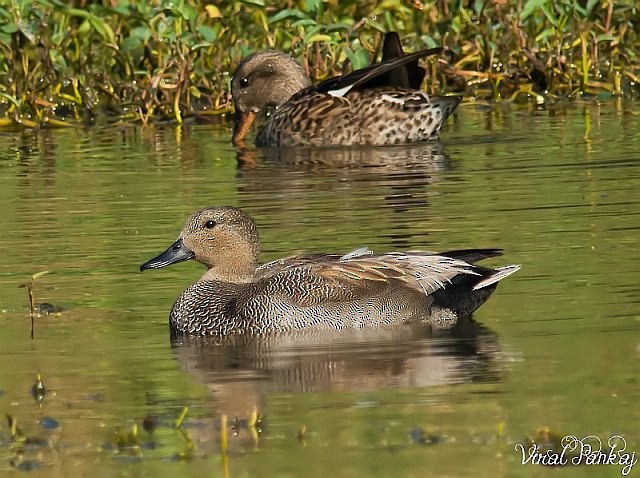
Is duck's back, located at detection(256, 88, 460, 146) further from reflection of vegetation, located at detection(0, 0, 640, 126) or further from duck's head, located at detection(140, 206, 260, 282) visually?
duck's head, located at detection(140, 206, 260, 282)

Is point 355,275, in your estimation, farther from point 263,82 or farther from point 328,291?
point 263,82

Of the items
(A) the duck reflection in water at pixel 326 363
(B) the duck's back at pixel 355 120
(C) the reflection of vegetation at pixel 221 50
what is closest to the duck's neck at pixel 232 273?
(A) the duck reflection in water at pixel 326 363

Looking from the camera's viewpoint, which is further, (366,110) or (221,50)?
(221,50)

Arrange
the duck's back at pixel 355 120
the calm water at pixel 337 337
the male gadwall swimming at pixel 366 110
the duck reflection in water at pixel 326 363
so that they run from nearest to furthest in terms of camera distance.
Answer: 1. the calm water at pixel 337 337
2. the duck reflection in water at pixel 326 363
3. the male gadwall swimming at pixel 366 110
4. the duck's back at pixel 355 120

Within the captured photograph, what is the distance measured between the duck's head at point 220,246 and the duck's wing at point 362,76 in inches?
216

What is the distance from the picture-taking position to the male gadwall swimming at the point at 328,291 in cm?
828

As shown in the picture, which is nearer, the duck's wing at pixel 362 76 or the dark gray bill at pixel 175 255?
the dark gray bill at pixel 175 255

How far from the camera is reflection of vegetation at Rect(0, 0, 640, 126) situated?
1614 centimetres

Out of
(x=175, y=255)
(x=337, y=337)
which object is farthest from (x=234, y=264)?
(x=337, y=337)

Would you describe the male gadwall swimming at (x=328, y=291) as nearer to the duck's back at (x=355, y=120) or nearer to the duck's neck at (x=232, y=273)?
the duck's neck at (x=232, y=273)

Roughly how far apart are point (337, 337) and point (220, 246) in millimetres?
876

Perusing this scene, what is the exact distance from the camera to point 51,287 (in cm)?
934

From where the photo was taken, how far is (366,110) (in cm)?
Result: 1471

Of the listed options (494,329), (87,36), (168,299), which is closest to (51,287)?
Result: (168,299)
